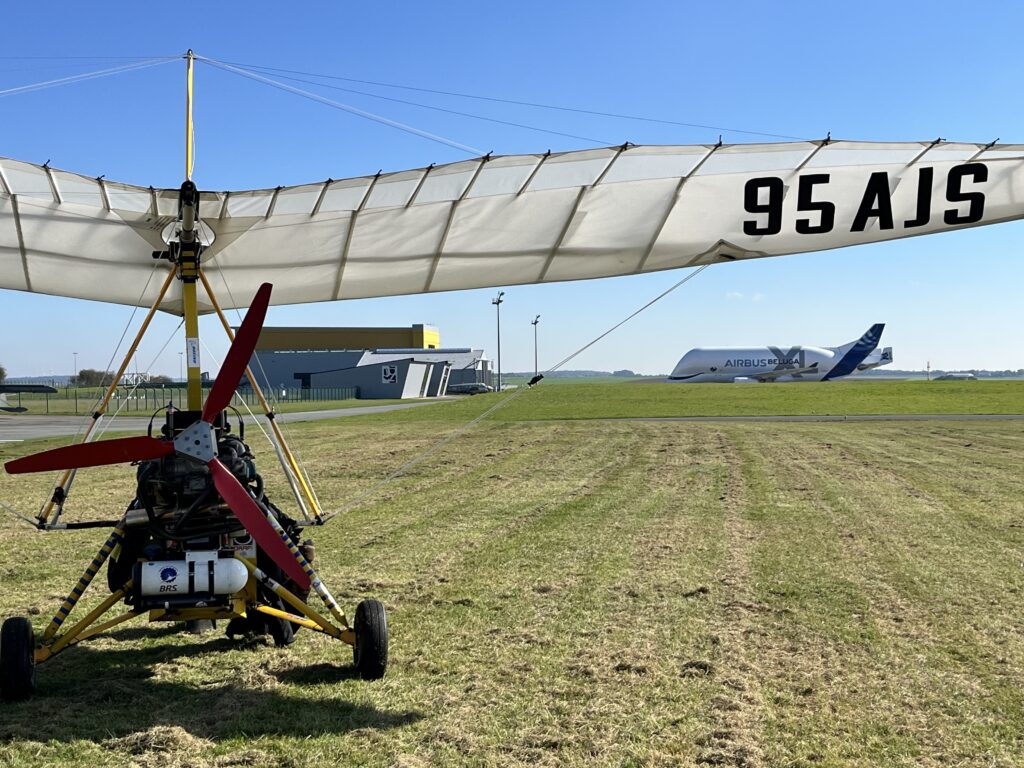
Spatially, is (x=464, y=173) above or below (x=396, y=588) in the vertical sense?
above

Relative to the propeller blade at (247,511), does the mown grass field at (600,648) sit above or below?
below

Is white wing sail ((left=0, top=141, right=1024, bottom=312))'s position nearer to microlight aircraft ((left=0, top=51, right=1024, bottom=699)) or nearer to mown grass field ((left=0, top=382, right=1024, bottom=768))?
microlight aircraft ((left=0, top=51, right=1024, bottom=699))

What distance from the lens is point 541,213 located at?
6.48 m

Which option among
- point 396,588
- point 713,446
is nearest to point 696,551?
point 396,588

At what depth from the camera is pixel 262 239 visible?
675 centimetres

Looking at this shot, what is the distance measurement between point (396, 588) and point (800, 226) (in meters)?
4.45

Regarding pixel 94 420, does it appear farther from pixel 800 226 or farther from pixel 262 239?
pixel 800 226

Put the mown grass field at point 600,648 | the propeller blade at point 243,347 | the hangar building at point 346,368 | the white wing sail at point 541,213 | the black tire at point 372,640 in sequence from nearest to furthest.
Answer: the mown grass field at point 600,648
the propeller blade at point 243,347
the black tire at point 372,640
the white wing sail at point 541,213
the hangar building at point 346,368

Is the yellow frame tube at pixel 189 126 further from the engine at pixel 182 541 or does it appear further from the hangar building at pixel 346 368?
the hangar building at pixel 346 368

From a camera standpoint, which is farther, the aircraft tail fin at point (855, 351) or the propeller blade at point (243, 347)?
the aircraft tail fin at point (855, 351)

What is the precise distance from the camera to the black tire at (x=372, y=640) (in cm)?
511

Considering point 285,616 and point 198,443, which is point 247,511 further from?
point 285,616

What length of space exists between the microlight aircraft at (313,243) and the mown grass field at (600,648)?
1.50 feet

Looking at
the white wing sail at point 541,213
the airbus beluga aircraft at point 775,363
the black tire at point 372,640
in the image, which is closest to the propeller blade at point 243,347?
the white wing sail at point 541,213
